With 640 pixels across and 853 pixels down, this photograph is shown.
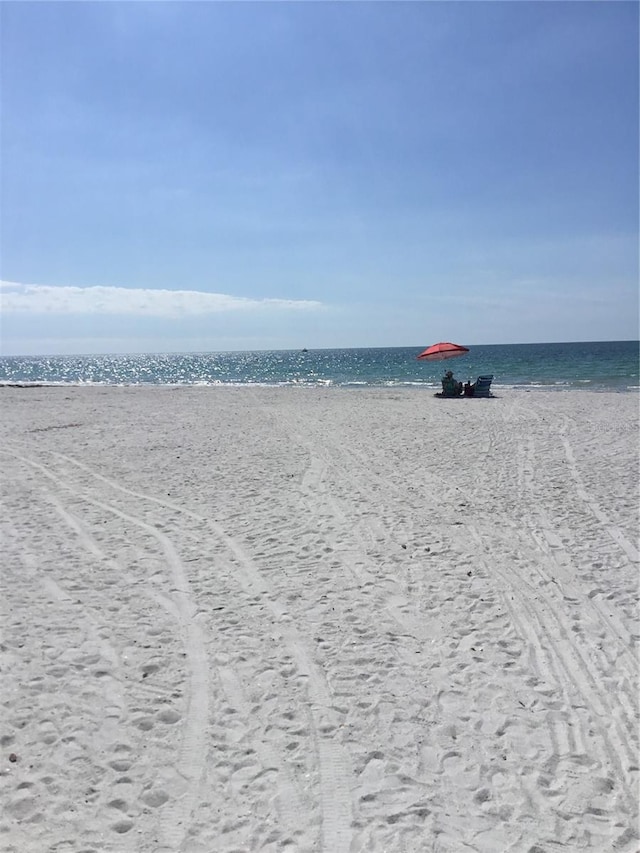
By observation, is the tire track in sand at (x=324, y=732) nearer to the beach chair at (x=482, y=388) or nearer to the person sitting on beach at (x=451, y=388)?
the person sitting on beach at (x=451, y=388)

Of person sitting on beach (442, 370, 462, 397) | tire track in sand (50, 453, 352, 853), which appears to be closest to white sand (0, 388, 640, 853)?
tire track in sand (50, 453, 352, 853)

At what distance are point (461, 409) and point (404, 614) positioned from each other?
54.7 ft

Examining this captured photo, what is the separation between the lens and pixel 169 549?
702 cm

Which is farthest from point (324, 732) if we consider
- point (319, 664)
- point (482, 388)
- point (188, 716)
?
point (482, 388)

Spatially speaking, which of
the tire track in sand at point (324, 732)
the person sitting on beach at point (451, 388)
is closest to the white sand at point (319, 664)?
the tire track in sand at point (324, 732)

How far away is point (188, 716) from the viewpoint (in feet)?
12.9

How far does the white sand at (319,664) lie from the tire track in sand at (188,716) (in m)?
0.02

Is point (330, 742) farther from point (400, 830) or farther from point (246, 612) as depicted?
point (246, 612)

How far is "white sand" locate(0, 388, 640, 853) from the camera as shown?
3178 mm

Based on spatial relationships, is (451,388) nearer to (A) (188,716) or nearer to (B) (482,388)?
(B) (482,388)

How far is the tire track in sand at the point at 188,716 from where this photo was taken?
3090mm

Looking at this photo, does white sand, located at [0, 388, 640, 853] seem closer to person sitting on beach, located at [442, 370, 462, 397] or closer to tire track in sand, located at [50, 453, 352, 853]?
tire track in sand, located at [50, 453, 352, 853]

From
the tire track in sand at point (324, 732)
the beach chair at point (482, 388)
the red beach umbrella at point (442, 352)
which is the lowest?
the tire track in sand at point (324, 732)

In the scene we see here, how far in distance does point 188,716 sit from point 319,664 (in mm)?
1134
